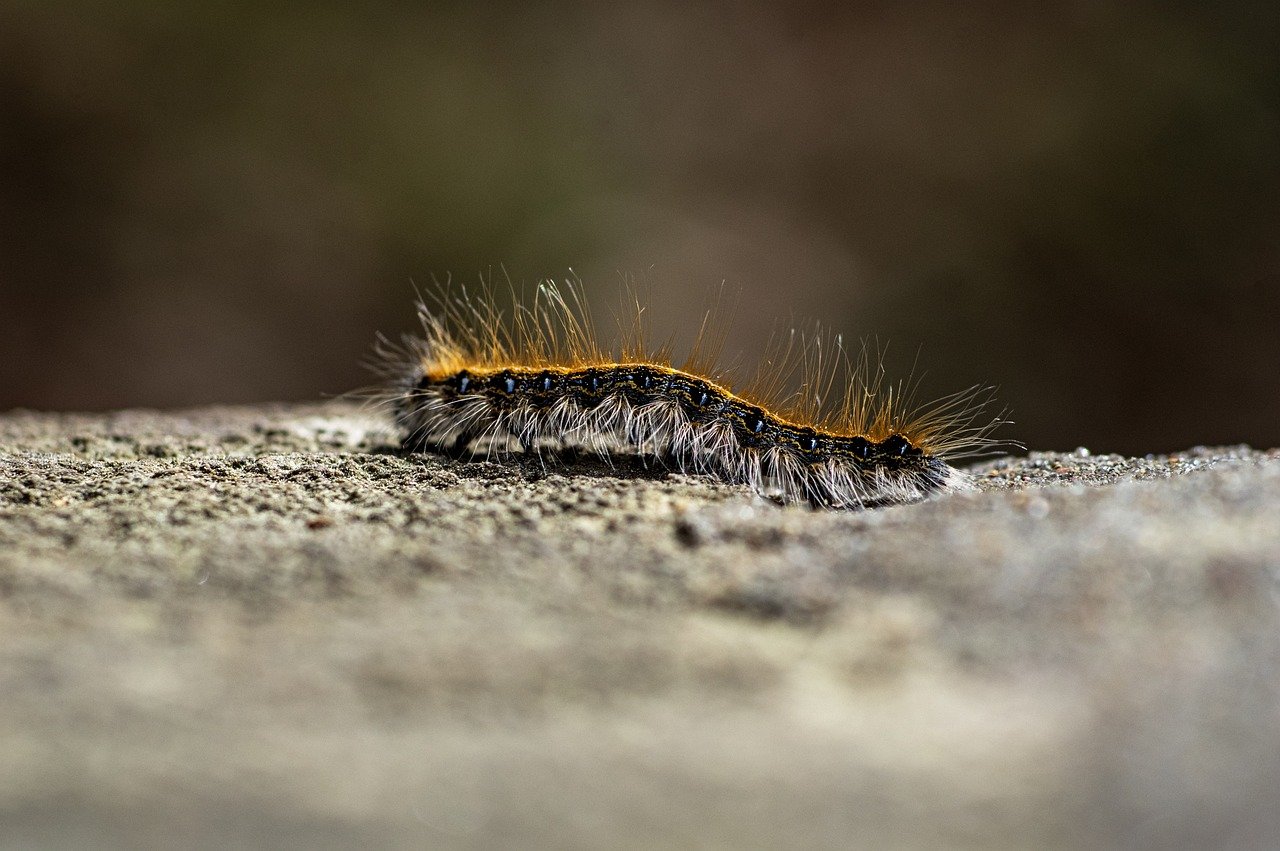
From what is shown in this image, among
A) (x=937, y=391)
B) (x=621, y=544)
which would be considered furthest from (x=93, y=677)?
(x=937, y=391)

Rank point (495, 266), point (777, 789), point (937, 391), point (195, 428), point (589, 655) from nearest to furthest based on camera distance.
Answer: point (777, 789)
point (589, 655)
point (195, 428)
point (937, 391)
point (495, 266)

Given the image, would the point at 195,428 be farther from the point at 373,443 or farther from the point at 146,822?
the point at 146,822

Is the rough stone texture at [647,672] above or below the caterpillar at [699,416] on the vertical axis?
below

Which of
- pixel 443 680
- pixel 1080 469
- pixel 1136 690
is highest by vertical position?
pixel 1080 469

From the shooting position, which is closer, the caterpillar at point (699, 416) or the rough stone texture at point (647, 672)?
the rough stone texture at point (647, 672)
